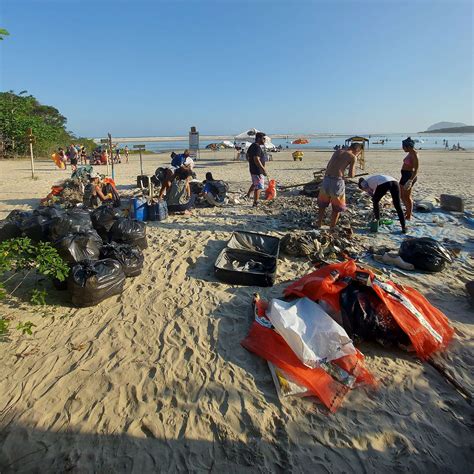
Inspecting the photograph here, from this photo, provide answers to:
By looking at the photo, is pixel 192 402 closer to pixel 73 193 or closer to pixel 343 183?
pixel 343 183

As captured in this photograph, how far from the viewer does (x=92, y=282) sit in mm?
3291

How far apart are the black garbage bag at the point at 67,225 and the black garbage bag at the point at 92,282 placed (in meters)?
1.01

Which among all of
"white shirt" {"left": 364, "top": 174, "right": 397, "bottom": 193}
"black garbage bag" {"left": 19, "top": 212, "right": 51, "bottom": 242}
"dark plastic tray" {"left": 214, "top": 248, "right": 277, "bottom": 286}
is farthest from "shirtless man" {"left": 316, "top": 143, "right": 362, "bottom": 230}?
"black garbage bag" {"left": 19, "top": 212, "right": 51, "bottom": 242}

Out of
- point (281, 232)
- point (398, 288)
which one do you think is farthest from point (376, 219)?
point (398, 288)

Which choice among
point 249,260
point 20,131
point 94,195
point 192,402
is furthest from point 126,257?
point 20,131

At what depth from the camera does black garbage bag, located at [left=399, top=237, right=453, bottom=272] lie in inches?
167

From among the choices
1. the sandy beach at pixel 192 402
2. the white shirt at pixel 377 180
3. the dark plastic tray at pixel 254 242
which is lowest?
the sandy beach at pixel 192 402

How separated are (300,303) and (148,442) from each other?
164 centimetres

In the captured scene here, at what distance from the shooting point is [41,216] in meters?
4.66

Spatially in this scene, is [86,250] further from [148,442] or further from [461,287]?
[461,287]

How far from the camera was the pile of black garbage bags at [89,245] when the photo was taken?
332 cm

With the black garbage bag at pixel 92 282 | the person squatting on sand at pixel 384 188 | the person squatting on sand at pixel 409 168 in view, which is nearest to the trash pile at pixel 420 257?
the person squatting on sand at pixel 384 188

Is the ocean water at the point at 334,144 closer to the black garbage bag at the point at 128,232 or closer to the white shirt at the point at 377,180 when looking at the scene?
the white shirt at the point at 377,180

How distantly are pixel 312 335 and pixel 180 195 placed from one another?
539 centimetres
